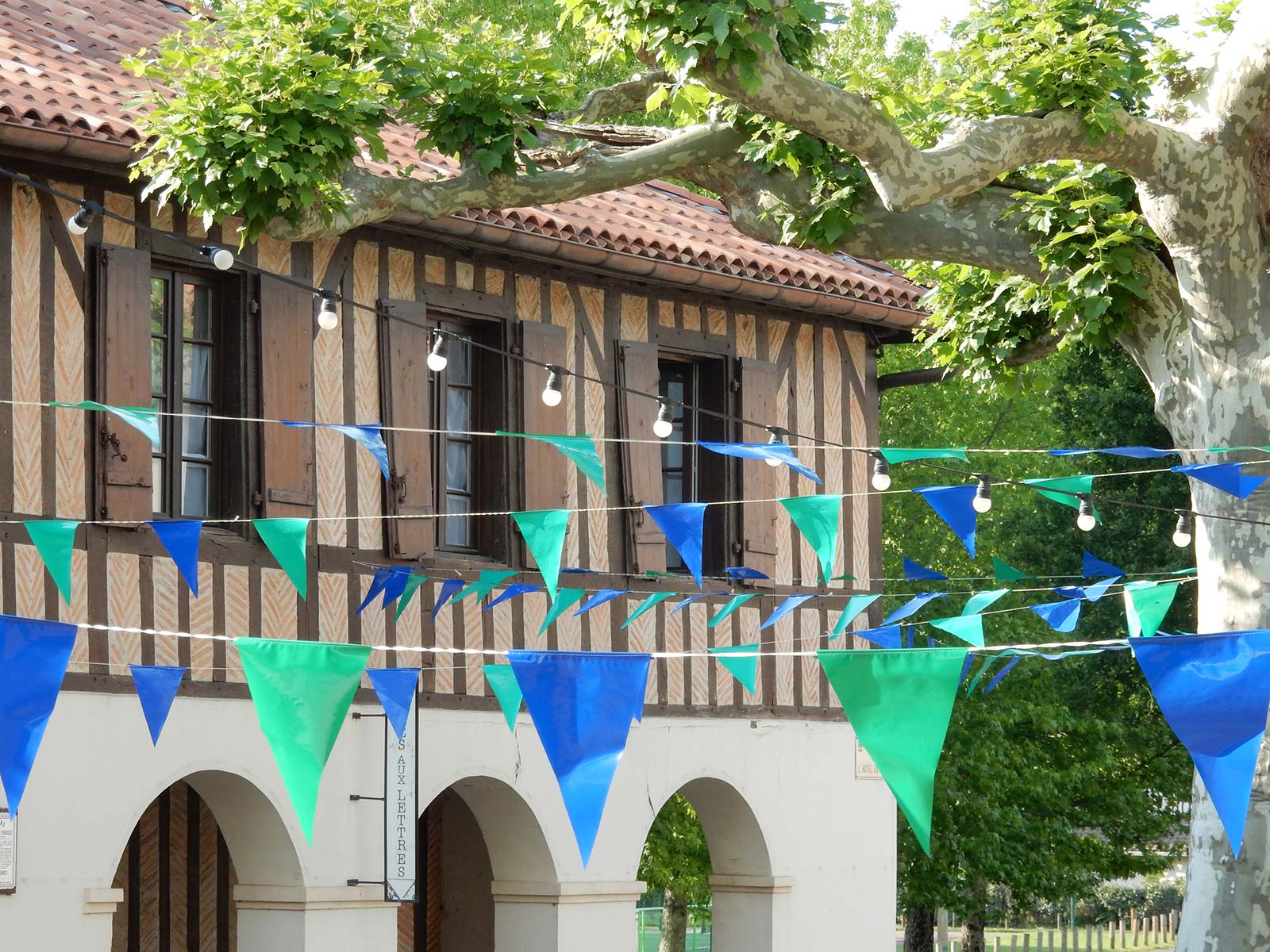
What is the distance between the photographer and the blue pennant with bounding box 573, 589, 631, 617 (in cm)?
999

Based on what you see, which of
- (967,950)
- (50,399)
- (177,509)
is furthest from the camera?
(967,950)

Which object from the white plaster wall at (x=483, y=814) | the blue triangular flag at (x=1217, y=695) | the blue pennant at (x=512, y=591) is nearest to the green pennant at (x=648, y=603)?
the blue pennant at (x=512, y=591)

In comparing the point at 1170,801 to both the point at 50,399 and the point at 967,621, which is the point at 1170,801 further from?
the point at 50,399

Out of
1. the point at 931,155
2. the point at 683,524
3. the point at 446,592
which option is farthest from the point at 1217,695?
the point at 446,592

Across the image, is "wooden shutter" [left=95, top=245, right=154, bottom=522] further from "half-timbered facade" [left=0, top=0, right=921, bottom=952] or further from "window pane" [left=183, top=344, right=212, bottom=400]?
"window pane" [left=183, top=344, right=212, bottom=400]

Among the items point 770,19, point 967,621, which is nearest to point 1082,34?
point 770,19

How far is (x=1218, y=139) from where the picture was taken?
26.5ft

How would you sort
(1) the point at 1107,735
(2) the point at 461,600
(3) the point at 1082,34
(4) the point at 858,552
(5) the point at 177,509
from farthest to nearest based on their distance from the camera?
1. (1) the point at 1107,735
2. (4) the point at 858,552
3. (2) the point at 461,600
4. (5) the point at 177,509
5. (3) the point at 1082,34

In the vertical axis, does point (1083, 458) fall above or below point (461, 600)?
above

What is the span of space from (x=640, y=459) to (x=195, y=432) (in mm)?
2881

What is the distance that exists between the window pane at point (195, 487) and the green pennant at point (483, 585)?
4.57ft

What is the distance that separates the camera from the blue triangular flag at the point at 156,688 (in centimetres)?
652

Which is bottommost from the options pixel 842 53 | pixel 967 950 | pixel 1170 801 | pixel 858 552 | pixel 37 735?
pixel 967 950

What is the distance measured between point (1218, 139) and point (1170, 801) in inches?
465
